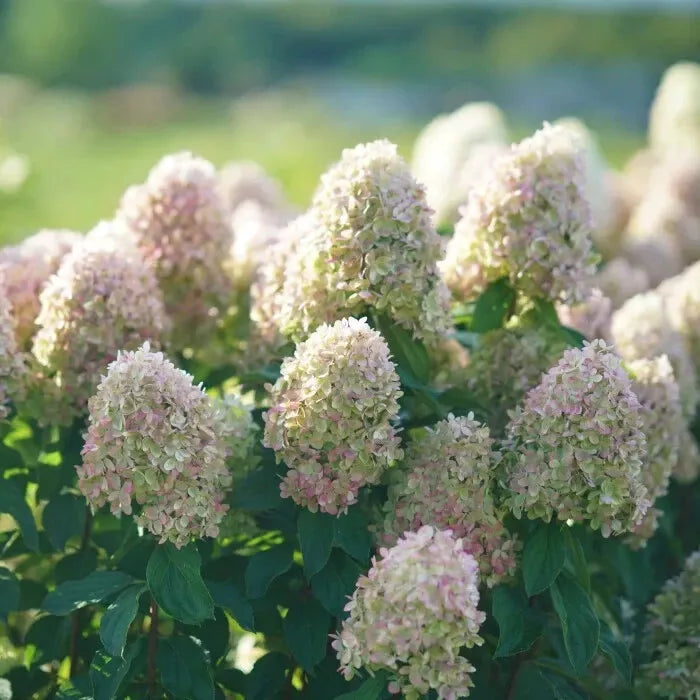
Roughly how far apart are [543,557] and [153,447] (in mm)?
623

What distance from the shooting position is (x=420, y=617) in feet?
5.22

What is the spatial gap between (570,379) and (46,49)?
21.5 metres

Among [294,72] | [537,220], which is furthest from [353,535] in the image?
[294,72]

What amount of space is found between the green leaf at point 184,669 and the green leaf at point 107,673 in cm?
6

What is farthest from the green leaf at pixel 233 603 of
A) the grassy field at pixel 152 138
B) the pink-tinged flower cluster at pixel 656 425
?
the grassy field at pixel 152 138

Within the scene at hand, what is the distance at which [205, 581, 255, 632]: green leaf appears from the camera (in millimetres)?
1873

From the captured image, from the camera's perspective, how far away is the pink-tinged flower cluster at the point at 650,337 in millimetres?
2578

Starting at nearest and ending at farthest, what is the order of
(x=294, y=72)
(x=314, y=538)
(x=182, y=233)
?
(x=314, y=538) → (x=182, y=233) → (x=294, y=72)

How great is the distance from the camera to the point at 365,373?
1.79 meters

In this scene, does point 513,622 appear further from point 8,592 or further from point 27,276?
point 27,276

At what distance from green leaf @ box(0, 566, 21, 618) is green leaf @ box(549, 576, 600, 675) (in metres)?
0.91

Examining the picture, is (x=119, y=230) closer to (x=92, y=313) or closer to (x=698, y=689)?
(x=92, y=313)

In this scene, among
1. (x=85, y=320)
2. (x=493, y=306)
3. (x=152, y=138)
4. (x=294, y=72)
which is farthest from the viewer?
(x=294, y=72)

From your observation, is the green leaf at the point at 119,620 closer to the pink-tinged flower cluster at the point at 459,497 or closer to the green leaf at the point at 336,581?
the green leaf at the point at 336,581
